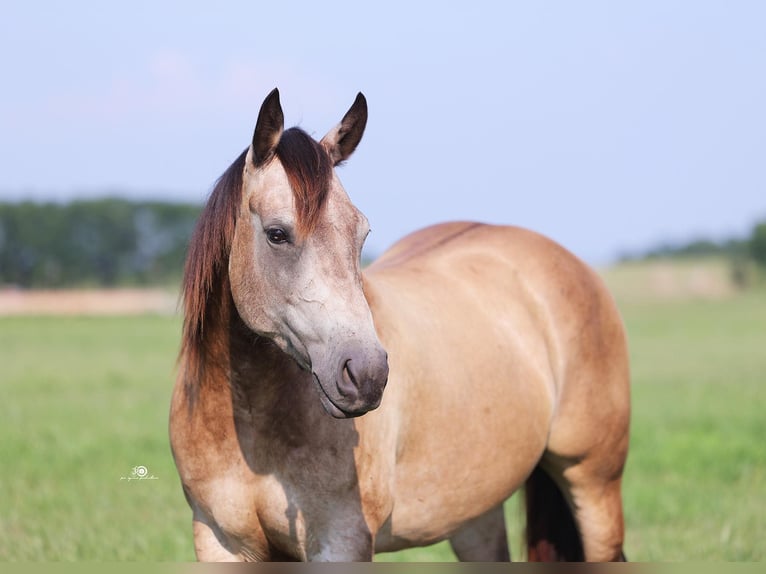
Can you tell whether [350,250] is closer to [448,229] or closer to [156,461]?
[448,229]

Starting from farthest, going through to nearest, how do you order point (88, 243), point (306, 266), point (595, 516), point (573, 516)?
point (88, 243), point (573, 516), point (595, 516), point (306, 266)

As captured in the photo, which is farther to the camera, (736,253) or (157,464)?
(736,253)

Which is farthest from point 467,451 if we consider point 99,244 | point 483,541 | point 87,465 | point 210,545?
point 99,244

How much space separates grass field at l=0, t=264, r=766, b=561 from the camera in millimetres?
5523

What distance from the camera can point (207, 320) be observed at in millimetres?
3332

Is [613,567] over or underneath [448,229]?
underneath

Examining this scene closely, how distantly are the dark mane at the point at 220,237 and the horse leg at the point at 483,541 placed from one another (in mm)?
2133

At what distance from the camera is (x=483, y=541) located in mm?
4961

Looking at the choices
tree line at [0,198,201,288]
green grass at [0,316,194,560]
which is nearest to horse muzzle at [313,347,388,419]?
green grass at [0,316,194,560]

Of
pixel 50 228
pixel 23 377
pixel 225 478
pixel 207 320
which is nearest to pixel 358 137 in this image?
pixel 207 320

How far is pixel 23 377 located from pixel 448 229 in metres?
11.2

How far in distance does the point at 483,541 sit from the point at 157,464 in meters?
3.79

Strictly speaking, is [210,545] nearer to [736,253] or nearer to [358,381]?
[358,381]

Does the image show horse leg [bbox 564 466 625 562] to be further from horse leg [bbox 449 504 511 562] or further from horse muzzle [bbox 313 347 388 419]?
horse muzzle [bbox 313 347 388 419]
